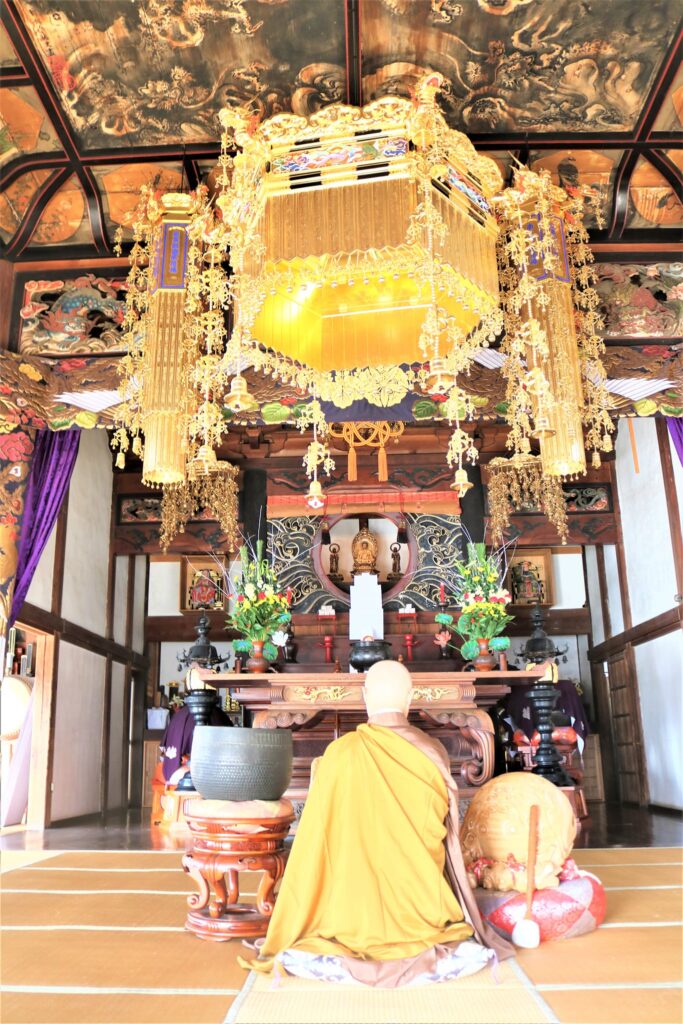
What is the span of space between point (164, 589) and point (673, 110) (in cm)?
671

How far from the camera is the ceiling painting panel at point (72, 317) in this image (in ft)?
14.2

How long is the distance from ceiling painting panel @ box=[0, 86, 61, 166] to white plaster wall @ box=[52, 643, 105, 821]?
3.73 m

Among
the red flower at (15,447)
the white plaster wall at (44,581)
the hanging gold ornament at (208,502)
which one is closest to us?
the red flower at (15,447)

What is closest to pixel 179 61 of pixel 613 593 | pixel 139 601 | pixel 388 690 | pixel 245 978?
pixel 388 690

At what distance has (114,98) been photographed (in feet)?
12.0

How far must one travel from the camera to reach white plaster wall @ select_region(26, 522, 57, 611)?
5.72m

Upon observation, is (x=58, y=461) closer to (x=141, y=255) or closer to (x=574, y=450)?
(x=141, y=255)

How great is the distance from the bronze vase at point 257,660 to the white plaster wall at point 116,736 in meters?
3.02

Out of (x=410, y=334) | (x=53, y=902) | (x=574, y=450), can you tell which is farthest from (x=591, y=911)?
(x=410, y=334)

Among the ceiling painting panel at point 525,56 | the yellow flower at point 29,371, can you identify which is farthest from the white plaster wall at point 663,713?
the yellow flower at point 29,371

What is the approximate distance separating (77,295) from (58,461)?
1.02m

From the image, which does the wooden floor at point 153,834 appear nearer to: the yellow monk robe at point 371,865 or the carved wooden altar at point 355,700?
the carved wooden altar at point 355,700

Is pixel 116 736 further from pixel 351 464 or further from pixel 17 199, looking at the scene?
pixel 17 199

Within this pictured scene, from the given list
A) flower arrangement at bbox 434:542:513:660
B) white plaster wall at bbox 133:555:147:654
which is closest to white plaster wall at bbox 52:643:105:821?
white plaster wall at bbox 133:555:147:654
